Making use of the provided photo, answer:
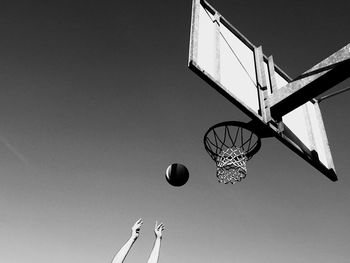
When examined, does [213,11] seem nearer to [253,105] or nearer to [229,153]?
[253,105]

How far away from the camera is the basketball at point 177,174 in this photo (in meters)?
5.72

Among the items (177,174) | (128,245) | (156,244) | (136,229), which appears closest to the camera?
(128,245)

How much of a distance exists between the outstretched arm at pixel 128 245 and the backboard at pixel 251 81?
1.91 m

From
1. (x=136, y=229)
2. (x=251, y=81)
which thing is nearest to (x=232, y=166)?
(x=251, y=81)

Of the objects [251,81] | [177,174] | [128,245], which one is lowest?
[128,245]

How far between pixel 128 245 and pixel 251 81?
2.94 metres

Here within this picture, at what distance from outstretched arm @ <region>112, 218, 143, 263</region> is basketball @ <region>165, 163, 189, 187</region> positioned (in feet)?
8.01

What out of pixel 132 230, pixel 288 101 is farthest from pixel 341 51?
pixel 132 230

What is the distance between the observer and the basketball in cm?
572

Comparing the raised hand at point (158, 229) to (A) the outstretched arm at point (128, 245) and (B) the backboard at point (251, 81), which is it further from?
(B) the backboard at point (251, 81)

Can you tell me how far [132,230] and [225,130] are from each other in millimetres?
2240

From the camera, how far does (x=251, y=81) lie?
4328 millimetres

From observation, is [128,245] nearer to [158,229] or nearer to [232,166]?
[158,229]

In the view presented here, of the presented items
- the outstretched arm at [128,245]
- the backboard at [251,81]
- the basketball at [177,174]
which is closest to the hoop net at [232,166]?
the backboard at [251,81]
